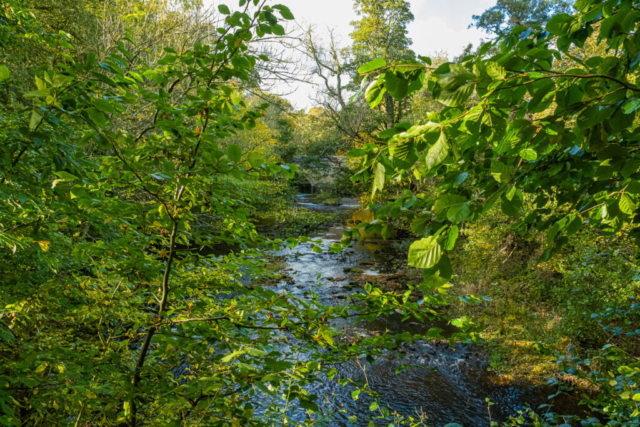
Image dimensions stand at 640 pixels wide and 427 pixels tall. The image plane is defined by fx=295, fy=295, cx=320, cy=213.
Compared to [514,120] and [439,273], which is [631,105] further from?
[439,273]

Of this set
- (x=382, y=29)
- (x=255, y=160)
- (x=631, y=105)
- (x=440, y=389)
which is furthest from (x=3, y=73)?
(x=382, y=29)

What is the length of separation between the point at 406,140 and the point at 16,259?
3.79 m

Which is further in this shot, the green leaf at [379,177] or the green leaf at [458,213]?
the green leaf at [379,177]

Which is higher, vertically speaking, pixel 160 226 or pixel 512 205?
pixel 512 205

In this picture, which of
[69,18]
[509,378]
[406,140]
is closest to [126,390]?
[406,140]

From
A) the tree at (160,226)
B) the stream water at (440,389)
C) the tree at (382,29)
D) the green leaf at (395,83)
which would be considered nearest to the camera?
the green leaf at (395,83)

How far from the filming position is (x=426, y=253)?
77cm

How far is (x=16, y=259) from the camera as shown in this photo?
2838 millimetres

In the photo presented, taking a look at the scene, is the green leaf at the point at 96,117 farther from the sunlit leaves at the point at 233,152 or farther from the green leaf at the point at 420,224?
the green leaf at the point at 420,224

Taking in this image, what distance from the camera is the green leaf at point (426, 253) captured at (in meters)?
0.76

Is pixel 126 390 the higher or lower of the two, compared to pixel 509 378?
higher

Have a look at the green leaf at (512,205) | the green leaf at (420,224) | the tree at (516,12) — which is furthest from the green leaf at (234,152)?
the tree at (516,12)

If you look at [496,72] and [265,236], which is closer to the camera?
[496,72]

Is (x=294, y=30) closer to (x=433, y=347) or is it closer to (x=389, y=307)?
(x=389, y=307)
